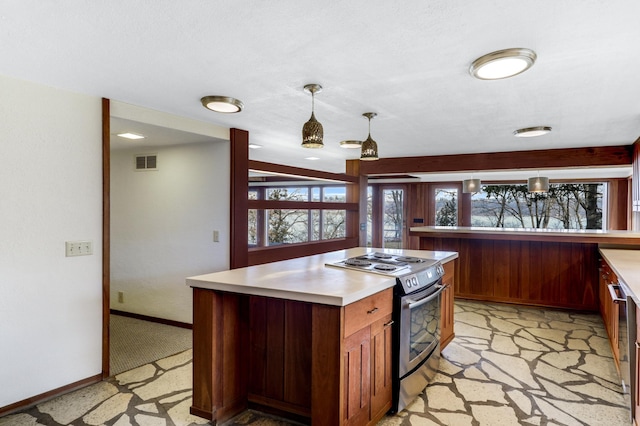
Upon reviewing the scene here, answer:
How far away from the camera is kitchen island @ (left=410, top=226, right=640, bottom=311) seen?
15.3ft

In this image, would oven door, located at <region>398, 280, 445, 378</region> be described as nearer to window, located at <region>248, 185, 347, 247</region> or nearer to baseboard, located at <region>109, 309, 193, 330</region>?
baseboard, located at <region>109, 309, 193, 330</region>

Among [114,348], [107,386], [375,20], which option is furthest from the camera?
[114,348]

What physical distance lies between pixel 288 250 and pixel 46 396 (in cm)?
248

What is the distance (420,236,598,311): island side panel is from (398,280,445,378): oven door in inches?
109

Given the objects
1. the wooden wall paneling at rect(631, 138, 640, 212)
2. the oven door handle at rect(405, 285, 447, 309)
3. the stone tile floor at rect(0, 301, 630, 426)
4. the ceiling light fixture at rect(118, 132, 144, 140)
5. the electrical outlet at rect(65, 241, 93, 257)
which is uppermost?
the ceiling light fixture at rect(118, 132, 144, 140)

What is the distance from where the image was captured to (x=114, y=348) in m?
3.50

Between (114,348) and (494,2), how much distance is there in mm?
3879

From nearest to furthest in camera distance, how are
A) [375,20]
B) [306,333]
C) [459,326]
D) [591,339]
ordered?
1. [375,20]
2. [306,333]
3. [591,339]
4. [459,326]

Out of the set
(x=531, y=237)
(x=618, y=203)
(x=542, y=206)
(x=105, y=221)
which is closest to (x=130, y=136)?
(x=105, y=221)

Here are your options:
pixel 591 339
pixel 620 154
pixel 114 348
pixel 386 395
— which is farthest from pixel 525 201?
pixel 114 348

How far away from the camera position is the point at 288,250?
14.4 ft

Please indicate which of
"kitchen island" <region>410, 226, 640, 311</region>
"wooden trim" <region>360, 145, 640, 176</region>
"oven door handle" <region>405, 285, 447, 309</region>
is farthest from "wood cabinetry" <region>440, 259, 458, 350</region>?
"wooden trim" <region>360, 145, 640, 176</region>

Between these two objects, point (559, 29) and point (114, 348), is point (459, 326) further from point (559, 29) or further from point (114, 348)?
point (114, 348)

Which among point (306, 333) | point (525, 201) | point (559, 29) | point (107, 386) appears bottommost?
point (107, 386)
